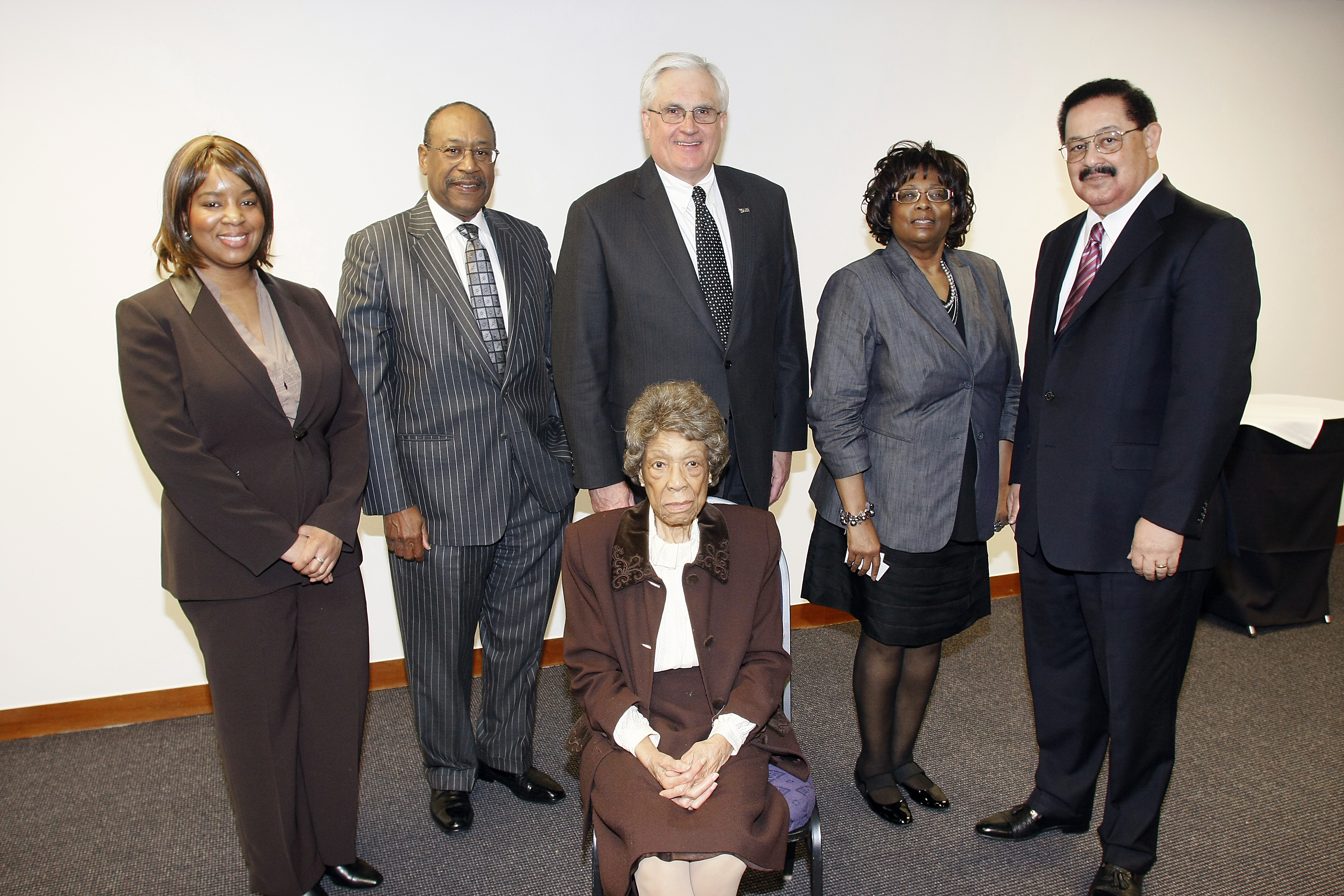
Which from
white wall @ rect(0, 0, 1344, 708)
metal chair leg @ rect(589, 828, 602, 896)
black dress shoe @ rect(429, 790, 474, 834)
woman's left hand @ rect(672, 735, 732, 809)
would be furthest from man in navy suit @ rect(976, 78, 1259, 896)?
black dress shoe @ rect(429, 790, 474, 834)

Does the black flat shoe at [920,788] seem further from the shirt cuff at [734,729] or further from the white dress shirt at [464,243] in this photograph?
the white dress shirt at [464,243]

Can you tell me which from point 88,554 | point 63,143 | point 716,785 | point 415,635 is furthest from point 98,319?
point 716,785

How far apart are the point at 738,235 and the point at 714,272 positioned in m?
0.15

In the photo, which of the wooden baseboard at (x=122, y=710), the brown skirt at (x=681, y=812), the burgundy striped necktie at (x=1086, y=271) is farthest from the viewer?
the wooden baseboard at (x=122, y=710)

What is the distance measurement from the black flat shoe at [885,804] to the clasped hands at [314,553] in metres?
1.78

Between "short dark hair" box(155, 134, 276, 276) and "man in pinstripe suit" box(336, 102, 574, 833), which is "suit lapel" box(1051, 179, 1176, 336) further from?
"short dark hair" box(155, 134, 276, 276)

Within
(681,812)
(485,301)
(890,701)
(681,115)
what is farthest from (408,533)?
(890,701)

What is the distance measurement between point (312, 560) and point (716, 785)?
1.12 meters

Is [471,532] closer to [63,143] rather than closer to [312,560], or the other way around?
[312,560]

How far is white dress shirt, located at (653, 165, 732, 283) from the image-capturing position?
8.50 ft

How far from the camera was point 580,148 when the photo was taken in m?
3.62

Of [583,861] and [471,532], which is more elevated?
[471,532]

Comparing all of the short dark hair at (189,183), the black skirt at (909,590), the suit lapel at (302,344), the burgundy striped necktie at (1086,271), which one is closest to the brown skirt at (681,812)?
the black skirt at (909,590)

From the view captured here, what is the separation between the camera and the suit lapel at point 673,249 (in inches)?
98.7
